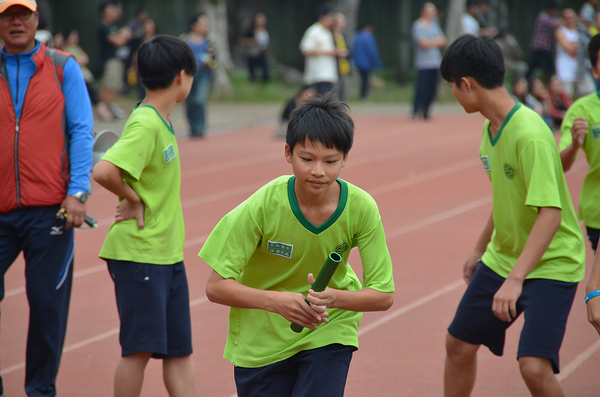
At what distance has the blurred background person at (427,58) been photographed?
577 inches

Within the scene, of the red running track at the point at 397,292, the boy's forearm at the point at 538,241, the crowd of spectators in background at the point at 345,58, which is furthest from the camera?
the crowd of spectators in background at the point at 345,58

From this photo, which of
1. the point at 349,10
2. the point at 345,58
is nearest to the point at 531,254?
the point at 345,58

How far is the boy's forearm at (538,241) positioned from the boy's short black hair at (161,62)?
5.54 ft

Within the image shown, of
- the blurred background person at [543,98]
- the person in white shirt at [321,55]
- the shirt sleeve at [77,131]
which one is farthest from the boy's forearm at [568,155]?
the blurred background person at [543,98]

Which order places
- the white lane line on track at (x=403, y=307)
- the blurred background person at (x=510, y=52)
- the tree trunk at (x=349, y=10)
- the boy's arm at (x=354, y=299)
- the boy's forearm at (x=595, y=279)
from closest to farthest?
the boy's arm at (x=354, y=299), the boy's forearm at (x=595, y=279), the white lane line on track at (x=403, y=307), the blurred background person at (x=510, y=52), the tree trunk at (x=349, y=10)

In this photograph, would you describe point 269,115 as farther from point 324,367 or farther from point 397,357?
point 324,367

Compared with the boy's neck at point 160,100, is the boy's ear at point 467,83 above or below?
above

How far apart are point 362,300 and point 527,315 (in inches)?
35.8

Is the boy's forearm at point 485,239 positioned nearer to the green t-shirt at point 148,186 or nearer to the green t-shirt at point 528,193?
the green t-shirt at point 528,193

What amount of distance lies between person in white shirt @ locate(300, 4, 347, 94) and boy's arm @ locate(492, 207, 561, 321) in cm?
1037

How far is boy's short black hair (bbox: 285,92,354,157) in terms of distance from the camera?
103 inches

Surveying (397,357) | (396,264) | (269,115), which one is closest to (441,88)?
(269,115)

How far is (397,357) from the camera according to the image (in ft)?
15.1

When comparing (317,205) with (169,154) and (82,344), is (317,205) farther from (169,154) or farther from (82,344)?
(82,344)
